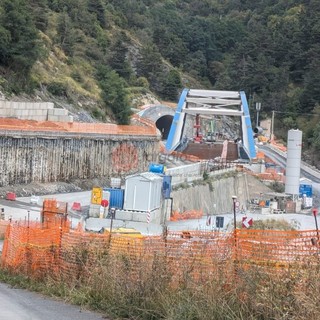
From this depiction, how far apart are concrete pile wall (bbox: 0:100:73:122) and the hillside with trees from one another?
2.56 meters

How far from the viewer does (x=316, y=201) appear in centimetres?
6750

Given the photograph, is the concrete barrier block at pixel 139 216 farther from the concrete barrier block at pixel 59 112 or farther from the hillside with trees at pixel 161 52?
the hillside with trees at pixel 161 52

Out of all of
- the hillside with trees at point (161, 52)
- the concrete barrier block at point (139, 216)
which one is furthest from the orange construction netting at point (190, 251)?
the hillside with trees at point (161, 52)

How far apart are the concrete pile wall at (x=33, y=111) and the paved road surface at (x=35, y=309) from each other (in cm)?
4195

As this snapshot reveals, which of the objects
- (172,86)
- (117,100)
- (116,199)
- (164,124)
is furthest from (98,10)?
(116,199)

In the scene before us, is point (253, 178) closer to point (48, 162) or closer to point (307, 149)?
point (48, 162)

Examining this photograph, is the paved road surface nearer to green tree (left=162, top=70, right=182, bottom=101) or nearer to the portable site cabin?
the portable site cabin

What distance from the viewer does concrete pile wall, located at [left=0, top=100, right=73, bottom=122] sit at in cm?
5531

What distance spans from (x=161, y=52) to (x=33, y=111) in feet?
292

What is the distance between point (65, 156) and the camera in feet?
171

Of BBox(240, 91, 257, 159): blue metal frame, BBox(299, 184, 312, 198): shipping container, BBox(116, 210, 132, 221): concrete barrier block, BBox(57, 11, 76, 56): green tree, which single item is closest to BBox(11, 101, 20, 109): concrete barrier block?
BBox(116, 210, 132, 221): concrete barrier block

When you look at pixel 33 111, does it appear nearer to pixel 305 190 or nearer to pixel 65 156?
pixel 65 156

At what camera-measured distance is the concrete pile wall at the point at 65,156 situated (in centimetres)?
4631

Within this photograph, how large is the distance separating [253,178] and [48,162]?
25.3 m
